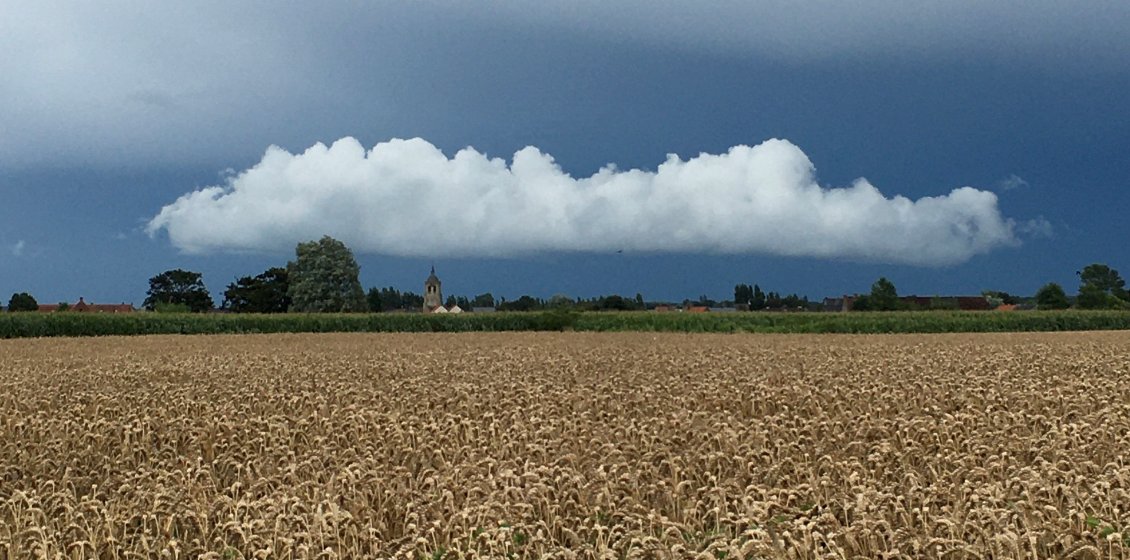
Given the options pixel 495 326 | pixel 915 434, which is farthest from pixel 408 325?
pixel 915 434

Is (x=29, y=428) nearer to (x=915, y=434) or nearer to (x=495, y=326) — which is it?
(x=915, y=434)

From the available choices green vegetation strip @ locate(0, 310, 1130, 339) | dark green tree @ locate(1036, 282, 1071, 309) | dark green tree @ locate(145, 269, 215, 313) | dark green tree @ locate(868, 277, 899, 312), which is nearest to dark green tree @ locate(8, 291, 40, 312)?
dark green tree @ locate(145, 269, 215, 313)

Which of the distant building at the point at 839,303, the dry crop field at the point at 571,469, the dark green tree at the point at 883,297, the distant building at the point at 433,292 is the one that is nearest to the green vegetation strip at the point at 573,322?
the dark green tree at the point at 883,297

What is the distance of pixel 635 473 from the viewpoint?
818 centimetres

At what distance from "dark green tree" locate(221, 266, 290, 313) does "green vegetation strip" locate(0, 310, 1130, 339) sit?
156 feet

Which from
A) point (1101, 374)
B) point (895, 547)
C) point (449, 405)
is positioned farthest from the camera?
point (1101, 374)

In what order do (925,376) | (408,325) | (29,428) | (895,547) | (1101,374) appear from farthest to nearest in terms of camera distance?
(408,325), (1101,374), (925,376), (29,428), (895,547)

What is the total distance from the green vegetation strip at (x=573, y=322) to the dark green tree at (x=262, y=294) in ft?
156

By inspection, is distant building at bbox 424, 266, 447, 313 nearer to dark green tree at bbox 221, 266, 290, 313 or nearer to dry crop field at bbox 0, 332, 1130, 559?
dark green tree at bbox 221, 266, 290, 313

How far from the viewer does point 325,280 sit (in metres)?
102

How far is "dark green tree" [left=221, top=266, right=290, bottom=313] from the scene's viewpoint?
367 ft

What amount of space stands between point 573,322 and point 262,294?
5722 cm

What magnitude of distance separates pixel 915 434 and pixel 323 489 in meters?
6.42

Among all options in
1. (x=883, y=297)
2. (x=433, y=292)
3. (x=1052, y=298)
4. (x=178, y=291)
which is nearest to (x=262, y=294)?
(x=178, y=291)
